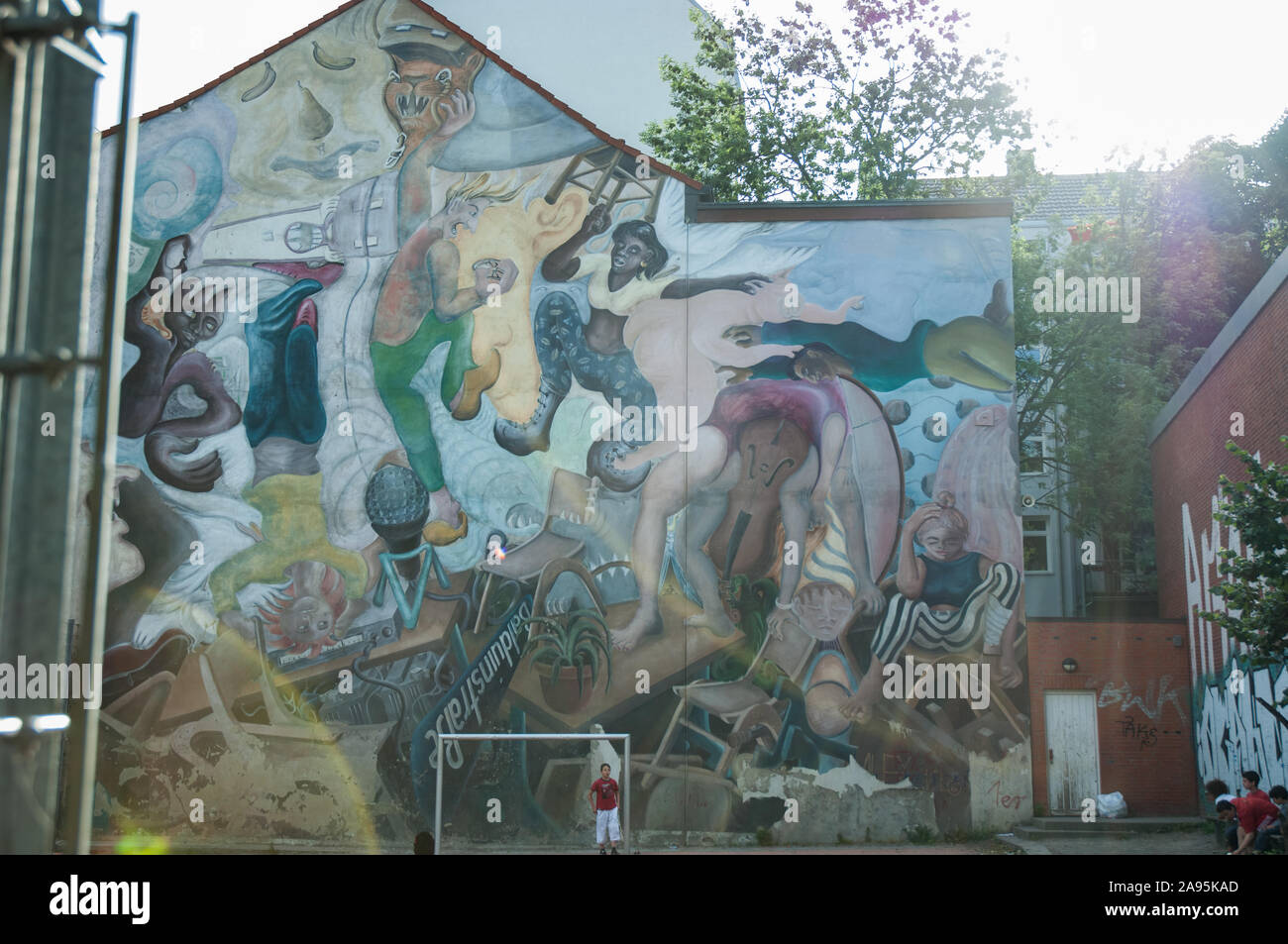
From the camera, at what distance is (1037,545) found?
1422 inches

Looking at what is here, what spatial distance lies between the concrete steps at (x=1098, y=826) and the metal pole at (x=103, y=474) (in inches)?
704

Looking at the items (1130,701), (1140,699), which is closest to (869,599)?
(1130,701)

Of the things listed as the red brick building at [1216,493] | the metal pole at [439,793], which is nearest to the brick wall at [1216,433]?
the red brick building at [1216,493]

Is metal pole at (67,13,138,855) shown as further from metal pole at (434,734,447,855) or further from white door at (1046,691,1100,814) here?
white door at (1046,691,1100,814)

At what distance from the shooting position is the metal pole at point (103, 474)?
3.25 metres

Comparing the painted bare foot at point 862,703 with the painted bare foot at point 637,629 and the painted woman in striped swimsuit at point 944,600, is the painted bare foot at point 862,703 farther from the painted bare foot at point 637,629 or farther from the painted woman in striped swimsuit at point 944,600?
the painted bare foot at point 637,629

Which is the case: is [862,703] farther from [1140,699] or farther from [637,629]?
[1140,699]

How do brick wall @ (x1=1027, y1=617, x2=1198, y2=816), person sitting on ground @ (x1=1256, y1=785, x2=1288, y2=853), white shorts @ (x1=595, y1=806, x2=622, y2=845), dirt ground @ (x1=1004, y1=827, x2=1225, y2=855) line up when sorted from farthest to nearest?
brick wall @ (x1=1027, y1=617, x2=1198, y2=816)
dirt ground @ (x1=1004, y1=827, x2=1225, y2=855)
white shorts @ (x1=595, y1=806, x2=622, y2=845)
person sitting on ground @ (x1=1256, y1=785, x2=1288, y2=853)

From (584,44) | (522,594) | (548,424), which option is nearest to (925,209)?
(548,424)

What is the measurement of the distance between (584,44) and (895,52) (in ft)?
26.8

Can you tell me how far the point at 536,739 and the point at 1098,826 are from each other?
951 centimetres

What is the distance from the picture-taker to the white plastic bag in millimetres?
22578

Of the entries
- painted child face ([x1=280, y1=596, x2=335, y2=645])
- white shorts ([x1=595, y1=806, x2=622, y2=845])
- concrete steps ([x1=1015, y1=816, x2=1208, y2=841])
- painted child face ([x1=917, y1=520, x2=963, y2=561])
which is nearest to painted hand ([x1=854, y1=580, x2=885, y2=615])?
painted child face ([x1=917, y1=520, x2=963, y2=561])

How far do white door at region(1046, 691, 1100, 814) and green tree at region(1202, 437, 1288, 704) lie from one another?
7.99m
